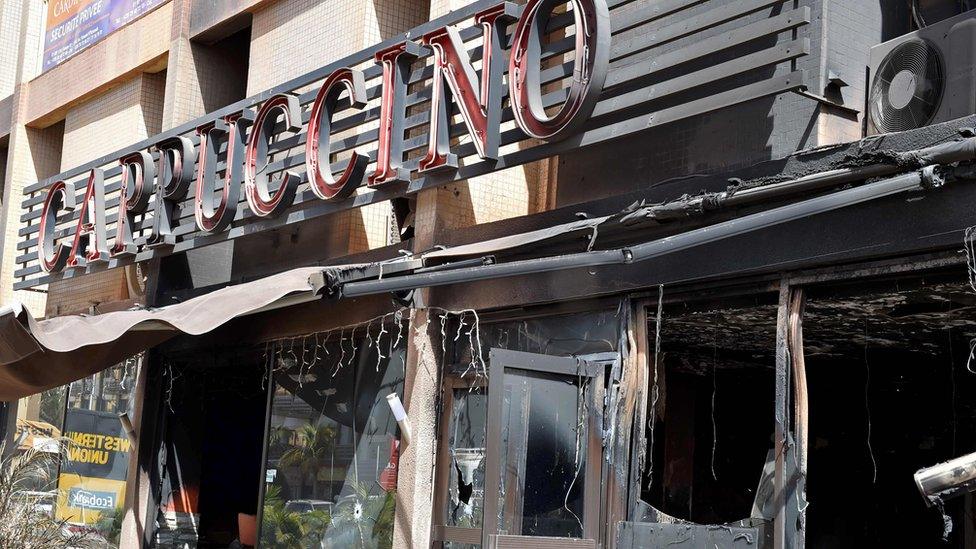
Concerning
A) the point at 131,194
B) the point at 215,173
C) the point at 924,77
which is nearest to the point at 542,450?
the point at 924,77

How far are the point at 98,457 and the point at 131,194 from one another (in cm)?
356

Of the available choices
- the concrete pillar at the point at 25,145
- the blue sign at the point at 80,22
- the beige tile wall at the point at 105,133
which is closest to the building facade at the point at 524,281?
the beige tile wall at the point at 105,133

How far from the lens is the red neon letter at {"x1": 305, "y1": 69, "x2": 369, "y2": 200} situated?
9703 millimetres

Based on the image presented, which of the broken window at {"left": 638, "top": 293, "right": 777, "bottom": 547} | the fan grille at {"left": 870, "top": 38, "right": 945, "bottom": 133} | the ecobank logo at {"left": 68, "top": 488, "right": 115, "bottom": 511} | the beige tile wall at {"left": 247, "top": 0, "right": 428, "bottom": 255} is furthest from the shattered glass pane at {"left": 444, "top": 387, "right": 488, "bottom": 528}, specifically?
the ecobank logo at {"left": 68, "top": 488, "right": 115, "bottom": 511}

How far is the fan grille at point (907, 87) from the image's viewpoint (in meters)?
6.54

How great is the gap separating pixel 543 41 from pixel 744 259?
2.33 m

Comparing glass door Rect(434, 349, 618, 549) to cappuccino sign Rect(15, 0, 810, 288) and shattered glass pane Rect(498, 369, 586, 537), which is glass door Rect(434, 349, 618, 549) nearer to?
shattered glass pane Rect(498, 369, 586, 537)

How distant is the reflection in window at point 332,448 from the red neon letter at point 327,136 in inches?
56.3

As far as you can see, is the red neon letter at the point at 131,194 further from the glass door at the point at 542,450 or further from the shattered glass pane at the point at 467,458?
the glass door at the point at 542,450

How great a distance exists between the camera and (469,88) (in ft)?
28.5

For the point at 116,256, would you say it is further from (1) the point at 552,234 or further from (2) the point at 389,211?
(1) the point at 552,234

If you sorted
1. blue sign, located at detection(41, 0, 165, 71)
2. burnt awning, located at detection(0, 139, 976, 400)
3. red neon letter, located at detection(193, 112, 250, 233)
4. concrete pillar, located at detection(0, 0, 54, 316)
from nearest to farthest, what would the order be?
burnt awning, located at detection(0, 139, 976, 400) → red neon letter, located at detection(193, 112, 250, 233) → blue sign, located at detection(41, 0, 165, 71) → concrete pillar, located at detection(0, 0, 54, 316)

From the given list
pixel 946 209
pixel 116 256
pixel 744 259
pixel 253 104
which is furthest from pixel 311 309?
pixel 946 209

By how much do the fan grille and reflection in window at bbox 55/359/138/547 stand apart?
9297 mm
